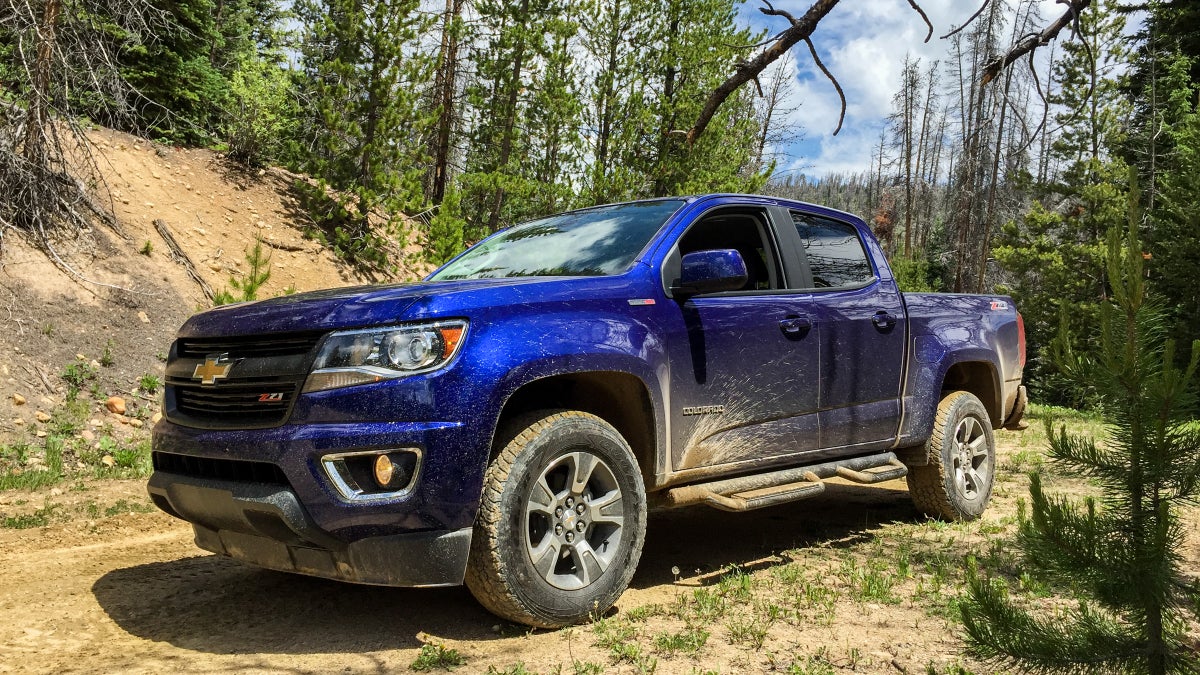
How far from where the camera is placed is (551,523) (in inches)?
139

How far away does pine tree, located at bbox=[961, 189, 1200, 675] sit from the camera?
1963mm

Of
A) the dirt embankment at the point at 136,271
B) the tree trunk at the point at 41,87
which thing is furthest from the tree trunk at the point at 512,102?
the tree trunk at the point at 41,87

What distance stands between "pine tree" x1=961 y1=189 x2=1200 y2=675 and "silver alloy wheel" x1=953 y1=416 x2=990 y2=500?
3909 mm

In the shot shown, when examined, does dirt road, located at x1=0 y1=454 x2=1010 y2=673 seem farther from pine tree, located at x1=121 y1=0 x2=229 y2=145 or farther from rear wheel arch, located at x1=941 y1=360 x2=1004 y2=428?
pine tree, located at x1=121 y1=0 x2=229 y2=145

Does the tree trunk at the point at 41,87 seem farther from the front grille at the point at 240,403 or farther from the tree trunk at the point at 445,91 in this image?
the tree trunk at the point at 445,91

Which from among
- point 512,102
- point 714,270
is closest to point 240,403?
point 714,270

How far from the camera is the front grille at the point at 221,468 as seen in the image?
10.7ft

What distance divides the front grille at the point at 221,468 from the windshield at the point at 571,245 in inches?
63.6

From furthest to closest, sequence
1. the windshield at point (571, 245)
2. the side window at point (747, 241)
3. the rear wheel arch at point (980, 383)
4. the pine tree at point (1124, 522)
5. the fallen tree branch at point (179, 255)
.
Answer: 1. the fallen tree branch at point (179, 255)
2. the rear wheel arch at point (980, 383)
3. the side window at point (747, 241)
4. the windshield at point (571, 245)
5. the pine tree at point (1124, 522)

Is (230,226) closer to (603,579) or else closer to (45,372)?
(45,372)

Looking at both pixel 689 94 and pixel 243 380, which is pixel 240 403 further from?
pixel 689 94

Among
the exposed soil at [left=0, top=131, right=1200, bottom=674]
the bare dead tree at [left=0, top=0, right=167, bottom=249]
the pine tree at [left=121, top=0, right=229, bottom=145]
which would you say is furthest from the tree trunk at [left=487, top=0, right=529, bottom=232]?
the exposed soil at [left=0, top=131, right=1200, bottom=674]

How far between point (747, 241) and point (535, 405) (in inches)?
76.5

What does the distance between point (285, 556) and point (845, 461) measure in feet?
10.6
